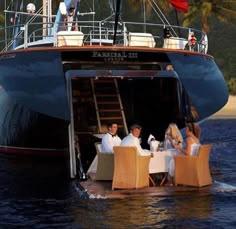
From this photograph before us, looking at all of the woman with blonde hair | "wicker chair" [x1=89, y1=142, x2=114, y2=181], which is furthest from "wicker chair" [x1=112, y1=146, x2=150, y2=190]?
the woman with blonde hair

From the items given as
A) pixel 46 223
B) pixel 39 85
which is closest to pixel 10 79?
pixel 39 85

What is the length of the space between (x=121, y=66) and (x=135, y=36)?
87cm

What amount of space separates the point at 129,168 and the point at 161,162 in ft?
3.14

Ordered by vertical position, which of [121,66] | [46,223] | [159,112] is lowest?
[46,223]

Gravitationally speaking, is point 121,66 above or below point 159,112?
above

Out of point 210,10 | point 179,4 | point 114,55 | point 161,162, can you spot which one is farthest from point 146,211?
point 210,10

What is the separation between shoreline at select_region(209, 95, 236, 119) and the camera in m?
48.1

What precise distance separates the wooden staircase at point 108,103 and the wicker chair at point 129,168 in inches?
200

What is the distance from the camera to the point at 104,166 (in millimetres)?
13094

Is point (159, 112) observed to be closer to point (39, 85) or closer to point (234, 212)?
point (39, 85)

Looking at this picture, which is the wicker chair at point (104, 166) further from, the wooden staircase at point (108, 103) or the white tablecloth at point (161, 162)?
the wooden staircase at point (108, 103)

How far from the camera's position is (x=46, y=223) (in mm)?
10273

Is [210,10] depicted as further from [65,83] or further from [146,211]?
[146,211]

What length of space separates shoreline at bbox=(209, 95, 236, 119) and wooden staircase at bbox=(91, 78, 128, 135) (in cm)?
2935
